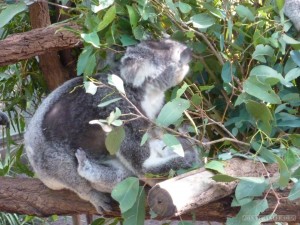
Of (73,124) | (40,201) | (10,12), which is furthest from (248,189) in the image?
(10,12)

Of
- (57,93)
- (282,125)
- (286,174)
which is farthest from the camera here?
(57,93)

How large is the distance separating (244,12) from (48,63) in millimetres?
1734

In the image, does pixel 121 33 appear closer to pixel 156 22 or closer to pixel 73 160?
pixel 156 22

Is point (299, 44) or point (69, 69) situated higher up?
point (299, 44)

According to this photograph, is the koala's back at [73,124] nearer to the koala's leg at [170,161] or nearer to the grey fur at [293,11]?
the koala's leg at [170,161]

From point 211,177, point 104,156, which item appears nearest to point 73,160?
point 104,156

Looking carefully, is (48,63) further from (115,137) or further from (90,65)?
(115,137)

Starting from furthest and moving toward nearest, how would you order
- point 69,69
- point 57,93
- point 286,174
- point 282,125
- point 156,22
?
point 69,69
point 57,93
point 156,22
point 282,125
point 286,174

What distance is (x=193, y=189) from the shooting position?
1706 mm

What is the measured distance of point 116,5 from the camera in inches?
86.0

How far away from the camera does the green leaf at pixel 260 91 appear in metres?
1.84

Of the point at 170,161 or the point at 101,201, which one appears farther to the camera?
the point at 101,201

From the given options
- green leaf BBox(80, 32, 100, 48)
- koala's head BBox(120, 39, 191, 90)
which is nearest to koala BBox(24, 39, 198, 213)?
koala's head BBox(120, 39, 191, 90)

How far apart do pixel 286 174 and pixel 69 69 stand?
7.23 feet
